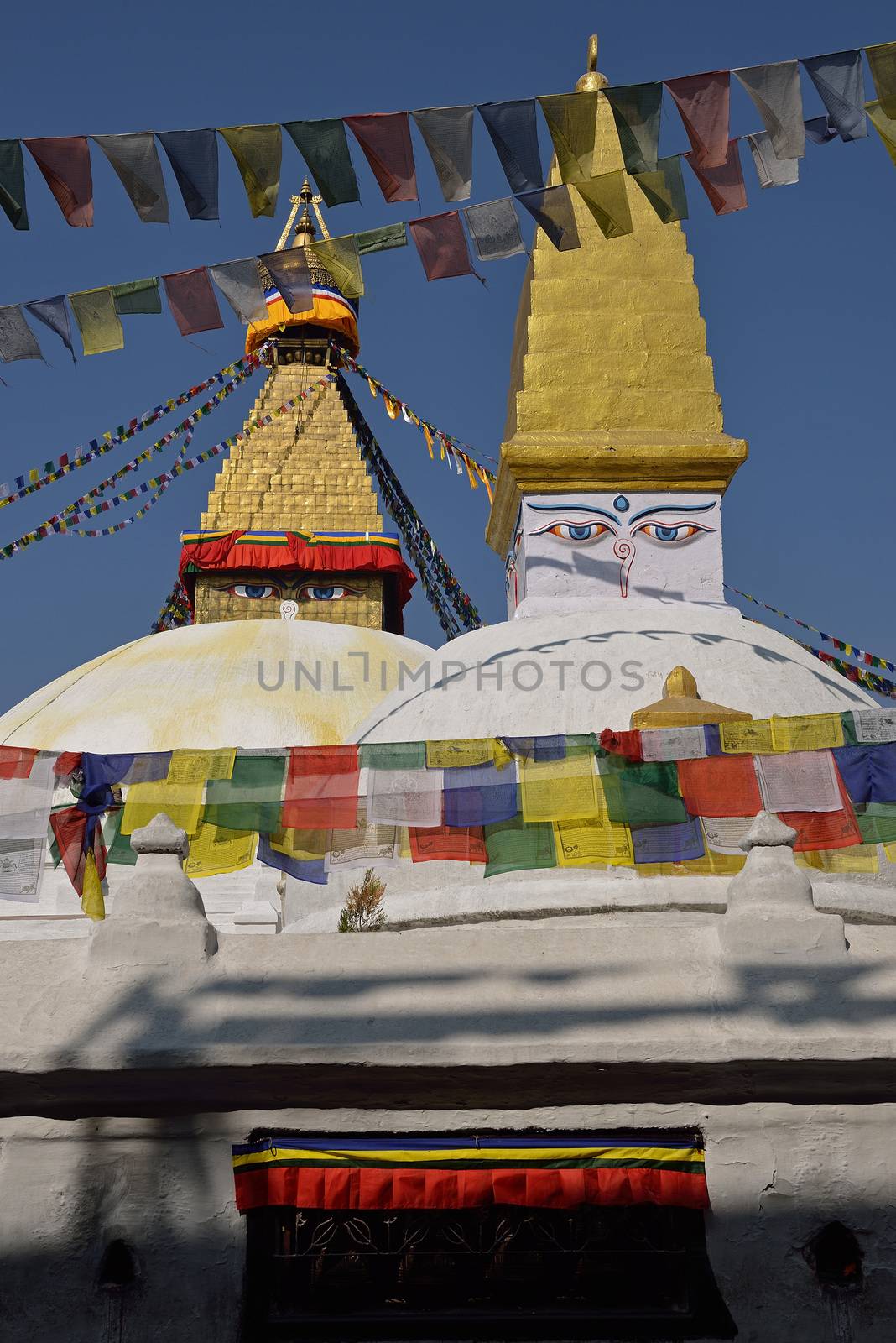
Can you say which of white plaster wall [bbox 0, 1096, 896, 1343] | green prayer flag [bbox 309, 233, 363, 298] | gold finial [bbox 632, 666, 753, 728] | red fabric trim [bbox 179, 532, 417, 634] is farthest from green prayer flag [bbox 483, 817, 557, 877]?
red fabric trim [bbox 179, 532, 417, 634]

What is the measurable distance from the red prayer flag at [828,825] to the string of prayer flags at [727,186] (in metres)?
2.85

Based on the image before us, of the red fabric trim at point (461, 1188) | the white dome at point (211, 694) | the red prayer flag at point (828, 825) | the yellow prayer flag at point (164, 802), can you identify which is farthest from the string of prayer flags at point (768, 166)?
the white dome at point (211, 694)

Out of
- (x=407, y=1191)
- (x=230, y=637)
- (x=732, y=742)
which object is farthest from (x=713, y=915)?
(x=230, y=637)

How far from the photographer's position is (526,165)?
18.3 feet

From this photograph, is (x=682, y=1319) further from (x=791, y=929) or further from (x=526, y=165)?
(x=526, y=165)

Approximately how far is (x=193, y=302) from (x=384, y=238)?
1.05 meters

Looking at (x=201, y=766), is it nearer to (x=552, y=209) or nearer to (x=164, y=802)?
(x=164, y=802)

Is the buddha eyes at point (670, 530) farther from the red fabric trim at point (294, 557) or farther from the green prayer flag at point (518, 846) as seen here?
the red fabric trim at point (294, 557)

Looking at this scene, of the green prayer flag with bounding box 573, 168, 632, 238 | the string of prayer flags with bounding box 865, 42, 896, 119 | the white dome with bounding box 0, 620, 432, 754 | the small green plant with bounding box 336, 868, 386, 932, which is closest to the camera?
the string of prayer flags with bounding box 865, 42, 896, 119

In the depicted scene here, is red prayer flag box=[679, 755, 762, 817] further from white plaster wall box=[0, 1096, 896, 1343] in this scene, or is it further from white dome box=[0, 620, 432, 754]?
white dome box=[0, 620, 432, 754]

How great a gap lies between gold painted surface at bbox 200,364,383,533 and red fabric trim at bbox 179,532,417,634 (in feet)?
1.68

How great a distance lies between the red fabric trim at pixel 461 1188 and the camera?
302 cm

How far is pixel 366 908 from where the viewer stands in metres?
5.82

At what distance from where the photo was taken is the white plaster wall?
295cm
